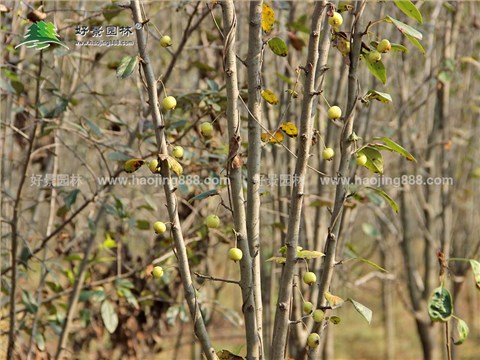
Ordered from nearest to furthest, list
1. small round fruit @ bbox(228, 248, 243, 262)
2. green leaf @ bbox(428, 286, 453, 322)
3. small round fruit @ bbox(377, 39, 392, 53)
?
1. small round fruit @ bbox(228, 248, 243, 262)
2. small round fruit @ bbox(377, 39, 392, 53)
3. green leaf @ bbox(428, 286, 453, 322)

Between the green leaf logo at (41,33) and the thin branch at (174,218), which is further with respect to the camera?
the green leaf logo at (41,33)

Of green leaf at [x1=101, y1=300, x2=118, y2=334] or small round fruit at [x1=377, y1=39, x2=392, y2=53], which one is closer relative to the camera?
small round fruit at [x1=377, y1=39, x2=392, y2=53]

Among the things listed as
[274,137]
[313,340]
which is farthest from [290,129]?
[313,340]

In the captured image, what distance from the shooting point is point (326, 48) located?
4.63 feet

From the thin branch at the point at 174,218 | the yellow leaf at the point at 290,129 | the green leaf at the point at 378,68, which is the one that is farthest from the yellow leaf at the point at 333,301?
the green leaf at the point at 378,68

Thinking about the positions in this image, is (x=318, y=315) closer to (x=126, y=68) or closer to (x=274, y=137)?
(x=274, y=137)

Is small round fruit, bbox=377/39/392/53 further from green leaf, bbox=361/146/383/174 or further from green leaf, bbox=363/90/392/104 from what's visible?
green leaf, bbox=361/146/383/174

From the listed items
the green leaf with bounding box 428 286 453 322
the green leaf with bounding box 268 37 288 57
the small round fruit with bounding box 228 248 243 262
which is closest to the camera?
the small round fruit with bounding box 228 248 243 262

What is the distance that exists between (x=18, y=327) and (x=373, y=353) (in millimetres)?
6000

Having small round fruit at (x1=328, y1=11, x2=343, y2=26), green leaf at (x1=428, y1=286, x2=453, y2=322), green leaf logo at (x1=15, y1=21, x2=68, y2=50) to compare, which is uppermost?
green leaf logo at (x1=15, y1=21, x2=68, y2=50)

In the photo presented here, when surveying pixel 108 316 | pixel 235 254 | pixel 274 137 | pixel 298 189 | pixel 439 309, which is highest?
pixel 274 137

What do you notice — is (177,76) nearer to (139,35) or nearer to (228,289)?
(139,35)

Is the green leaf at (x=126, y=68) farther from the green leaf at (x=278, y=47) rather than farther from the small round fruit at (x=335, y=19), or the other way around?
the small round fruit at (x=335, y=19)

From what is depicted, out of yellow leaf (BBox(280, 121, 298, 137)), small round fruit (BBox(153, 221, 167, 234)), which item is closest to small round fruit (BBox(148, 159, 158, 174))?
small round fruit (BBox(153, 221, 167, 234))
